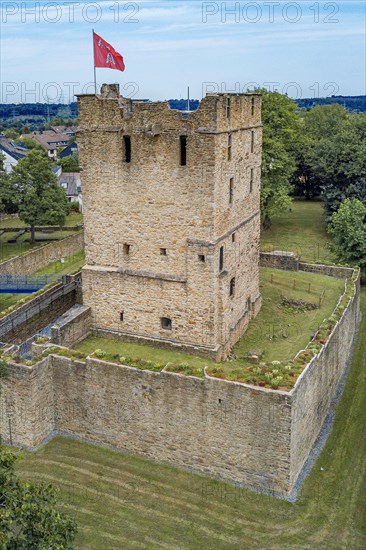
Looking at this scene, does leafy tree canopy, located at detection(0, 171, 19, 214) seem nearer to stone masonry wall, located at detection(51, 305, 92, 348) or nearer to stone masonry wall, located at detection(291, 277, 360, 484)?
stone masonry wall, located at detection(51, 305, 92, 348)

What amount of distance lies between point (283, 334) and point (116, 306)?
8.67 metres

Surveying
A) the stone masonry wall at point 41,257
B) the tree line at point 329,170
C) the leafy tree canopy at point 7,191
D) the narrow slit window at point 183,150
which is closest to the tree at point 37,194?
the leafy tree canopy at point 7,191

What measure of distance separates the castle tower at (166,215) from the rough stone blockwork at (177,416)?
14.5 feet

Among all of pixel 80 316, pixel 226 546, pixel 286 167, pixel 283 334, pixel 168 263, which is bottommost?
pixel 226 546

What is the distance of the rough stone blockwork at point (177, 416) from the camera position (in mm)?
19844

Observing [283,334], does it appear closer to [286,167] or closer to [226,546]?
[226,546]

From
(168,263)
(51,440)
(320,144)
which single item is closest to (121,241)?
(168,263)

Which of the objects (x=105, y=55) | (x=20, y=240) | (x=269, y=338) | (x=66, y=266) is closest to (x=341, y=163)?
(x=66, y=266)

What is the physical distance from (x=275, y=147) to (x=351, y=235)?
1302 centimetres

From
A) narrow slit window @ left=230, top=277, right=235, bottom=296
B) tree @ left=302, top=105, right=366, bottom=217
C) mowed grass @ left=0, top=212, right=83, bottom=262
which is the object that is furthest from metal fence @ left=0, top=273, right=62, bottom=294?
tree @ left=302, top=105, right=366, bottom=217

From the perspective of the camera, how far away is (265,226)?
5812 cm

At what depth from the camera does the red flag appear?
23.4 m

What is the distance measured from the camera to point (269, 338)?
2823 centimetres

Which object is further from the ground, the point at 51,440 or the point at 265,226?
the point at 265,226
